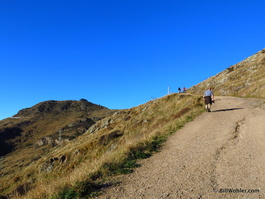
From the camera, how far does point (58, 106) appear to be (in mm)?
196625

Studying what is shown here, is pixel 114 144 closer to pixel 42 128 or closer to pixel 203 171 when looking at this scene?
pixel 203 171

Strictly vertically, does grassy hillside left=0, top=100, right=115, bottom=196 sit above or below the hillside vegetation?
below

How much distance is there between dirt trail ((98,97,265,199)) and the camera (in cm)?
476

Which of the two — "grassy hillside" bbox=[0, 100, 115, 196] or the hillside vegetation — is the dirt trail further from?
"grassy hillside" bbox=[0, 100, 115, 196]

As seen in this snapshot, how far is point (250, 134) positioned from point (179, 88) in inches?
1563

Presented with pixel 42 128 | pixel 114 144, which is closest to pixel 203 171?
pixel 114 144

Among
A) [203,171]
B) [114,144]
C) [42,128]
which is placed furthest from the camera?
[42,128]

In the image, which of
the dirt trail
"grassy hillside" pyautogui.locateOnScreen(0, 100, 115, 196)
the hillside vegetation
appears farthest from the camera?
"grassy hillside" pyautogui.locateOnScreen(0, 100, 115, 196)

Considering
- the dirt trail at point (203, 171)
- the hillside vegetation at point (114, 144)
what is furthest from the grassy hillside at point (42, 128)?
the dirt trail at point (203, 171)

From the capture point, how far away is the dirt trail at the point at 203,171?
4762 millimetres

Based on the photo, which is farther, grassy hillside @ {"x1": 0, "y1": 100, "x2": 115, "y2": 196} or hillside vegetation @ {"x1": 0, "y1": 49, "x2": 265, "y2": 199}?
grassy hillside @ {"x1": 0, "y1": 100, "x2": 115, "y2": 196}

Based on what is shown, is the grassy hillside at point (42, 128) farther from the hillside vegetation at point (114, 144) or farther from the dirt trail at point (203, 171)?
the dirt trail at point (203, 171)

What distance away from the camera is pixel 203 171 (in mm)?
5961

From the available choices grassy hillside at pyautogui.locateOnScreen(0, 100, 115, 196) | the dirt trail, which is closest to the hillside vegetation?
the dirt trail
